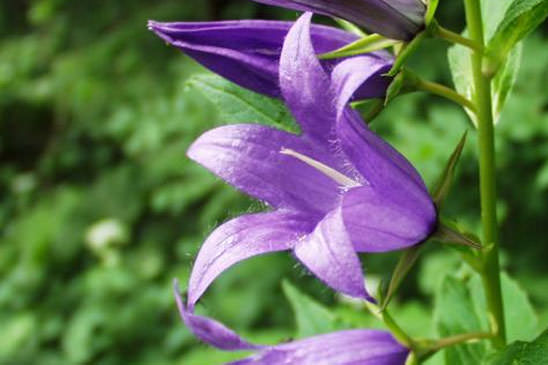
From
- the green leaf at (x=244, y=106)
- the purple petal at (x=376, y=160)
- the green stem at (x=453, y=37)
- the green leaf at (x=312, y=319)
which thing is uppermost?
the green stem at (x=453, y=37)

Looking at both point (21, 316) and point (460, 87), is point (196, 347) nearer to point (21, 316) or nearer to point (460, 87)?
point (21, 316)

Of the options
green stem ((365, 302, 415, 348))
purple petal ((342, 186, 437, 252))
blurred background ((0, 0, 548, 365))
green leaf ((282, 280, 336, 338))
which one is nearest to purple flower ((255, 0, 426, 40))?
purple petal ((342, 186, 437, 252))

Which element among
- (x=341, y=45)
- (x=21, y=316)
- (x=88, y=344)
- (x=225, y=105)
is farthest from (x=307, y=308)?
(x=21, y=316)

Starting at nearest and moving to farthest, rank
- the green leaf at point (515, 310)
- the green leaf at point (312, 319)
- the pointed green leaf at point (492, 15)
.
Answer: the pointed green leaf at point (492, 15) → the green leaf at point (515, 310) → the green leaf at point (312, 319)

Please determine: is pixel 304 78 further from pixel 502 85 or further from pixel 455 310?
pixel 455 310

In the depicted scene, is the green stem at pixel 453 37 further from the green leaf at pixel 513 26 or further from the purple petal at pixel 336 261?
the purple petal at pixel 336 261

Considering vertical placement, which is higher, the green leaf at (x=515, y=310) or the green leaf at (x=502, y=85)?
the green leaf at (x=502, y=85)

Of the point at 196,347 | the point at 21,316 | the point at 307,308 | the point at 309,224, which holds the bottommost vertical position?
the point at 21,316

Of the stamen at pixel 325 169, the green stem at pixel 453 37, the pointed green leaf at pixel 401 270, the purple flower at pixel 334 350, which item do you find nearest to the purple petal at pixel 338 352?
the purple flower at pixel 334 350
